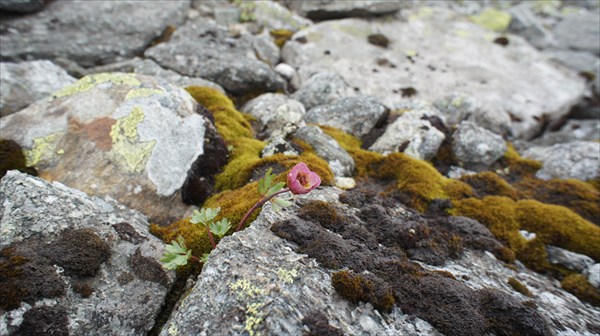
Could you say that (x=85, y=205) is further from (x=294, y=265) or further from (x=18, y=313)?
(x=294, y=265)

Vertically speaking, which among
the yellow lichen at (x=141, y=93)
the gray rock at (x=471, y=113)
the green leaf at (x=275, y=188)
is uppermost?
the green leaf at (x=275, y=188)

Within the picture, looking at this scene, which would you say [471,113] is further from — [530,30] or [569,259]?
[530,30]

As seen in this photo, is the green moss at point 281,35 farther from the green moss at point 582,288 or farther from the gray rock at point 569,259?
the green moss at point 582,288

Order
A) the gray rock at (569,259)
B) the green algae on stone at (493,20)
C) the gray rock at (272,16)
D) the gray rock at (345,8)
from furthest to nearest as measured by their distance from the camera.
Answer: the green algae on stone at (493,20)
the gray rock at (345,8)
the gray rock at (272,16)
the gray rock at (569,259)

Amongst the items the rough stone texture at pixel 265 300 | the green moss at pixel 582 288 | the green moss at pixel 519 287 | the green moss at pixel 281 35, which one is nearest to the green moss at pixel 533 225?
the green moss at pixel 582 288

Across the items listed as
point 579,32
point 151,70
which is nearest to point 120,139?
point 151,70

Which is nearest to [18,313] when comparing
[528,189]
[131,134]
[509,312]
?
[131,134]
